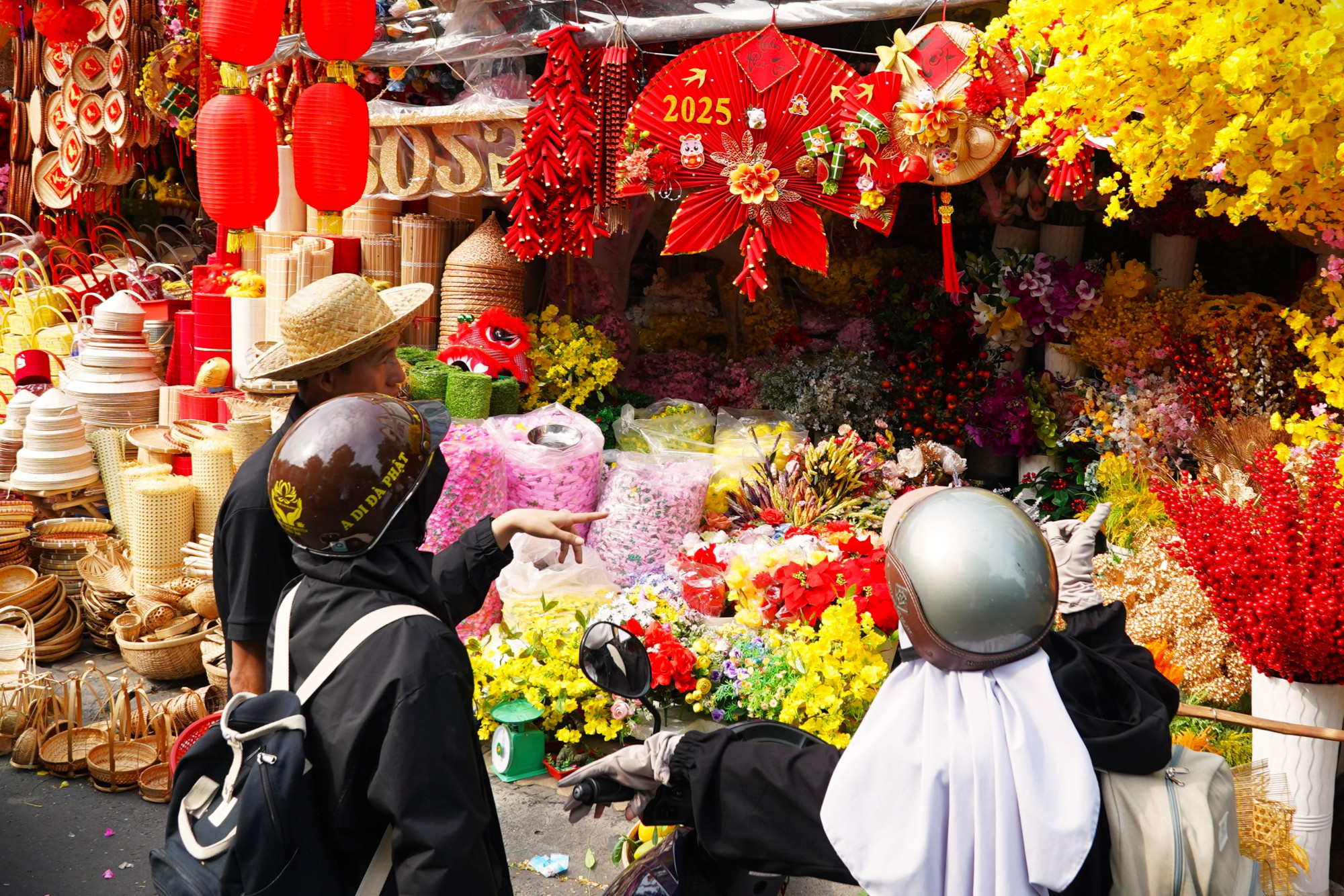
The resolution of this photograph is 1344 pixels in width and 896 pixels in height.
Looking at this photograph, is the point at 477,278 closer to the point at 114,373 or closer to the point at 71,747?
the point at 114,373

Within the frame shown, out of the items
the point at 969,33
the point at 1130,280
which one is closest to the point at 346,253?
the point at 969,33

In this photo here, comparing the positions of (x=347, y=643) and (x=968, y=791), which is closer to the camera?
(x=968, y=791)

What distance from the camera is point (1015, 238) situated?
5.68m

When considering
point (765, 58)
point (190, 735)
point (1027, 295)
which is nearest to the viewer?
point (190, 735)

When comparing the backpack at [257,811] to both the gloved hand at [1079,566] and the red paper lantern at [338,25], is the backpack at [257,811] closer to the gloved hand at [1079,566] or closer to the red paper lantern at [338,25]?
the gloved hand at [1079,566]

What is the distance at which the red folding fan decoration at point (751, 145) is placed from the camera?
4.31 metres

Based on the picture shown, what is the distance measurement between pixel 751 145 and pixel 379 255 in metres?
2.56

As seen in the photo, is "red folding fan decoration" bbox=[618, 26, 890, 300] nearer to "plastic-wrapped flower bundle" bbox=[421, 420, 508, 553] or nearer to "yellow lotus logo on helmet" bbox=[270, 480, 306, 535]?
"plastic-wrapped flower bundle" bbox=[421, 420, 508, 553]

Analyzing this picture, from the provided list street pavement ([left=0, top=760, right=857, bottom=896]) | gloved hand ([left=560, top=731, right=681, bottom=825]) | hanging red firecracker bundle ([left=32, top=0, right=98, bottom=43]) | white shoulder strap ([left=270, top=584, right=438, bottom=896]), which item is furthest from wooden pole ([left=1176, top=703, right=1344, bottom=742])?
hanging red firecracker bundle ([left=32, top=0, right=98, bottom=43])

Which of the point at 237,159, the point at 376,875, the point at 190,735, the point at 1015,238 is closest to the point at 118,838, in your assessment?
the point at 190,735

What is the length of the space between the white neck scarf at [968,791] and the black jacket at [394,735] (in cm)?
58

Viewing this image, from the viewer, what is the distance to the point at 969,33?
3.98m

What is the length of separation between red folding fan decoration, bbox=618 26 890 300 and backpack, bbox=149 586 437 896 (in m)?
3.11

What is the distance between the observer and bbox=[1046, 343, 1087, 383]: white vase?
552 centimetres
